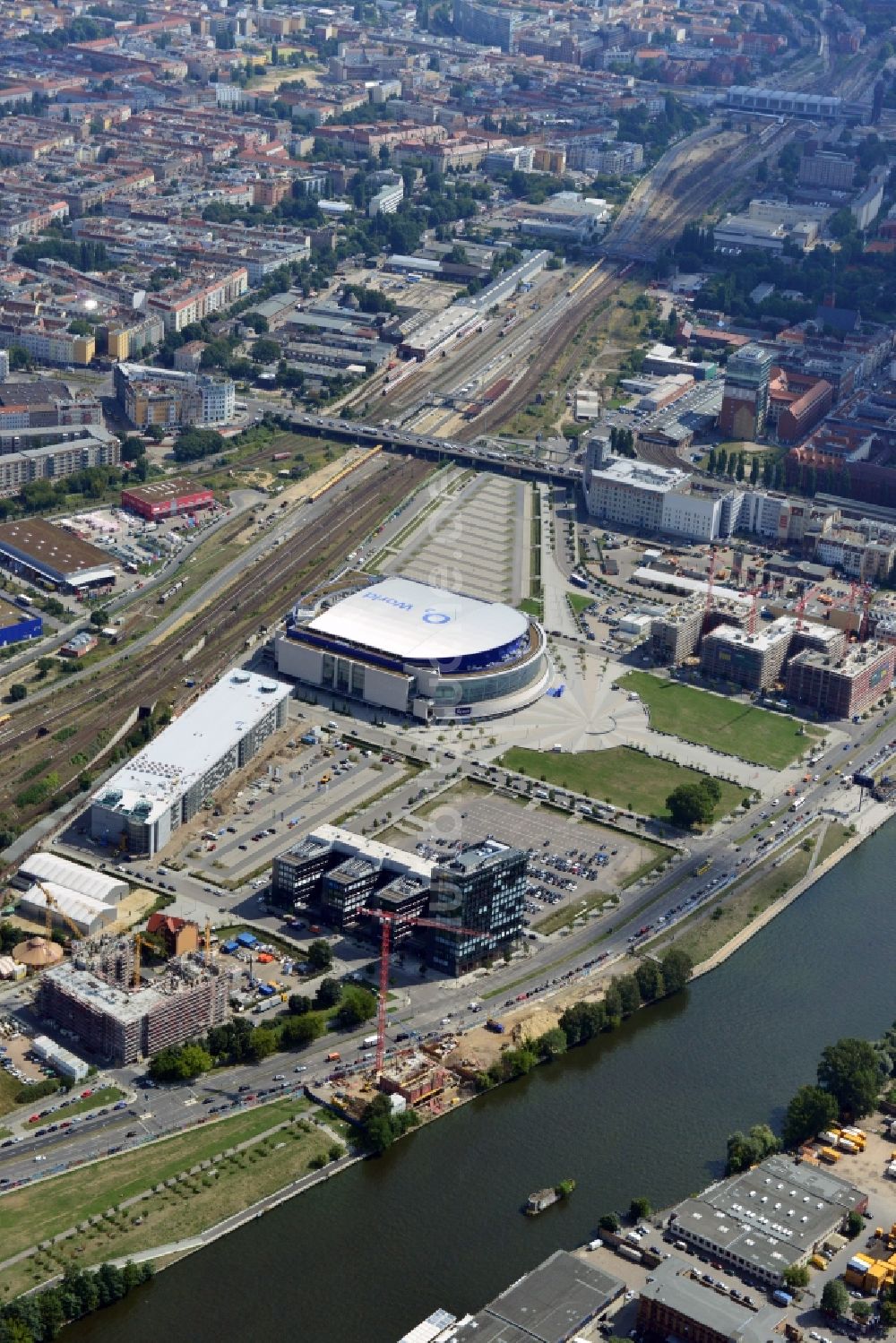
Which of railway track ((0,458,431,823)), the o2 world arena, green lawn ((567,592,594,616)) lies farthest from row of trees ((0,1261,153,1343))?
green lawn ((567,592,594,616))

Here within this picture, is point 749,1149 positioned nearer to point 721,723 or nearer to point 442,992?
point 442,992

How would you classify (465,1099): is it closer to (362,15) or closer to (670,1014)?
(670,1014)

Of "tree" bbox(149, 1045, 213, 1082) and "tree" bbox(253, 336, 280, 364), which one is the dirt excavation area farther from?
"tree" bbox(253, 336, 280, 364)

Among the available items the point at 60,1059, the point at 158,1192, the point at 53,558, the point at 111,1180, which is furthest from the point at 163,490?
the point at 158,1192

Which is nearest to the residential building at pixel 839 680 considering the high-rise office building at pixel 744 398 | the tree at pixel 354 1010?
the high-rise office building at pixel 744 398

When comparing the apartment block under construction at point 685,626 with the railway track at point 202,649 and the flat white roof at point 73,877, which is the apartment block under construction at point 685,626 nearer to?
the railway track at point 202,649
